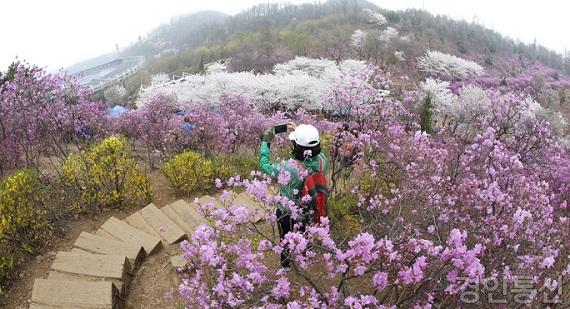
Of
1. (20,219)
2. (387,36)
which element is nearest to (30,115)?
(20,219)

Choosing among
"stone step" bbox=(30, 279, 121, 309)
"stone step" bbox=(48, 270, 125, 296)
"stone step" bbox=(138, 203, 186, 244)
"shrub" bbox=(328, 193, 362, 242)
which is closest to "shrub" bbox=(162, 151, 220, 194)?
"stone step" bbox=(138, 203, 186, 244)

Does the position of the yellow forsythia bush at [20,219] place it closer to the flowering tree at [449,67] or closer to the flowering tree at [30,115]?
the flowering tree at [30,115]

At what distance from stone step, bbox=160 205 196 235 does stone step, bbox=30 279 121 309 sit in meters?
1.68

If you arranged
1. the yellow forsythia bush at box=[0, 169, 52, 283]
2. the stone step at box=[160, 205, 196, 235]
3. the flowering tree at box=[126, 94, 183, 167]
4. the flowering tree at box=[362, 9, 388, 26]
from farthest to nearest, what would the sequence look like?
the flowering tree at box=[362, 9, 388, 26] → the flowering tree at box=[126, 94, 183, 167] → the stone step at box=[160, 205, 196, 235] → the yellow forsythia bush at box=[0, 169, 52, 283]

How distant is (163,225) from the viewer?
5293 mm

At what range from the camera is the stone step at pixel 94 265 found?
402cm

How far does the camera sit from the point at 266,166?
3.79m

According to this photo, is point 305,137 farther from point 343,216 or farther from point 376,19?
point 376,19

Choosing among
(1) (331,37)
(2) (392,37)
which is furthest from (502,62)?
(1) (331,37)

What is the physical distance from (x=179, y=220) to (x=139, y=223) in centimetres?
54

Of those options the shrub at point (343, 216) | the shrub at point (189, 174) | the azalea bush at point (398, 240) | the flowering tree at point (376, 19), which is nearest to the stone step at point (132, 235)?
the azalea bush at point (398, 240)

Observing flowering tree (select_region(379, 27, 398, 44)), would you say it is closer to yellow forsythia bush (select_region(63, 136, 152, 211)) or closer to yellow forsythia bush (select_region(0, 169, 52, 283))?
yellow forsythia bush (select_region(63, 136, 152, 211))

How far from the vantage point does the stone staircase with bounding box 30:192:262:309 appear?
11.9 feet

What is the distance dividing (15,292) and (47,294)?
84cm
